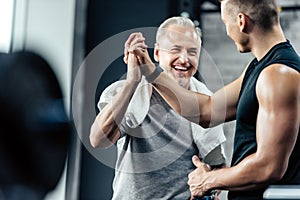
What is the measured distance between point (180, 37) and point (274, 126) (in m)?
0.42

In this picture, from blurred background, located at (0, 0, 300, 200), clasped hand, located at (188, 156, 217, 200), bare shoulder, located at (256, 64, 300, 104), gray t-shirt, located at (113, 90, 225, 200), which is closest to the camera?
bare shoulder, located at (256, 64, 300, 104)

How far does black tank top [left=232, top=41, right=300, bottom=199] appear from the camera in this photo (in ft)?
3.67

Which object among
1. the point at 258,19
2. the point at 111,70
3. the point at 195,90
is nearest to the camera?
the point at 258,19

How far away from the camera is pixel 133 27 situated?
2.19 meters

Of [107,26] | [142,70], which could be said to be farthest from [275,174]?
[107,26]

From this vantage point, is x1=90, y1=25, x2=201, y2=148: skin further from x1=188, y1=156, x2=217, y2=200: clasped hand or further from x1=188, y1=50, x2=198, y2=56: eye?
x1=188, y1=156, x2=217, y2=200: clasped hand

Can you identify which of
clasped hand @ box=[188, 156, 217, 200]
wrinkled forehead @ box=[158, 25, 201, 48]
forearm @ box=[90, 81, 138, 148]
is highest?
wrinkled forehead @ box=[158, 25, 201, 48]

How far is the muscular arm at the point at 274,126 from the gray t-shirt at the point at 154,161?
0.21 metres

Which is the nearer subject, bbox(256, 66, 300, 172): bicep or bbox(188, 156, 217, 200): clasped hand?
bbox(256, 66, 300, 172): bicep

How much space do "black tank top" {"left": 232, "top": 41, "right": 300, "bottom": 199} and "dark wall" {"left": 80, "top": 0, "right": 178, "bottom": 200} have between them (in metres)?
0.94

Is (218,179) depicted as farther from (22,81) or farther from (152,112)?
(22,81)

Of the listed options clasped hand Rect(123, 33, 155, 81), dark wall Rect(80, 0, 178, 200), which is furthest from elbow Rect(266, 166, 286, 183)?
dark wall Rect(80, 0, 178, 200)

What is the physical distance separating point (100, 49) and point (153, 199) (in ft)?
3.55

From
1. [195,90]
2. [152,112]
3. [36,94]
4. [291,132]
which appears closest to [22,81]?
[36,94]
